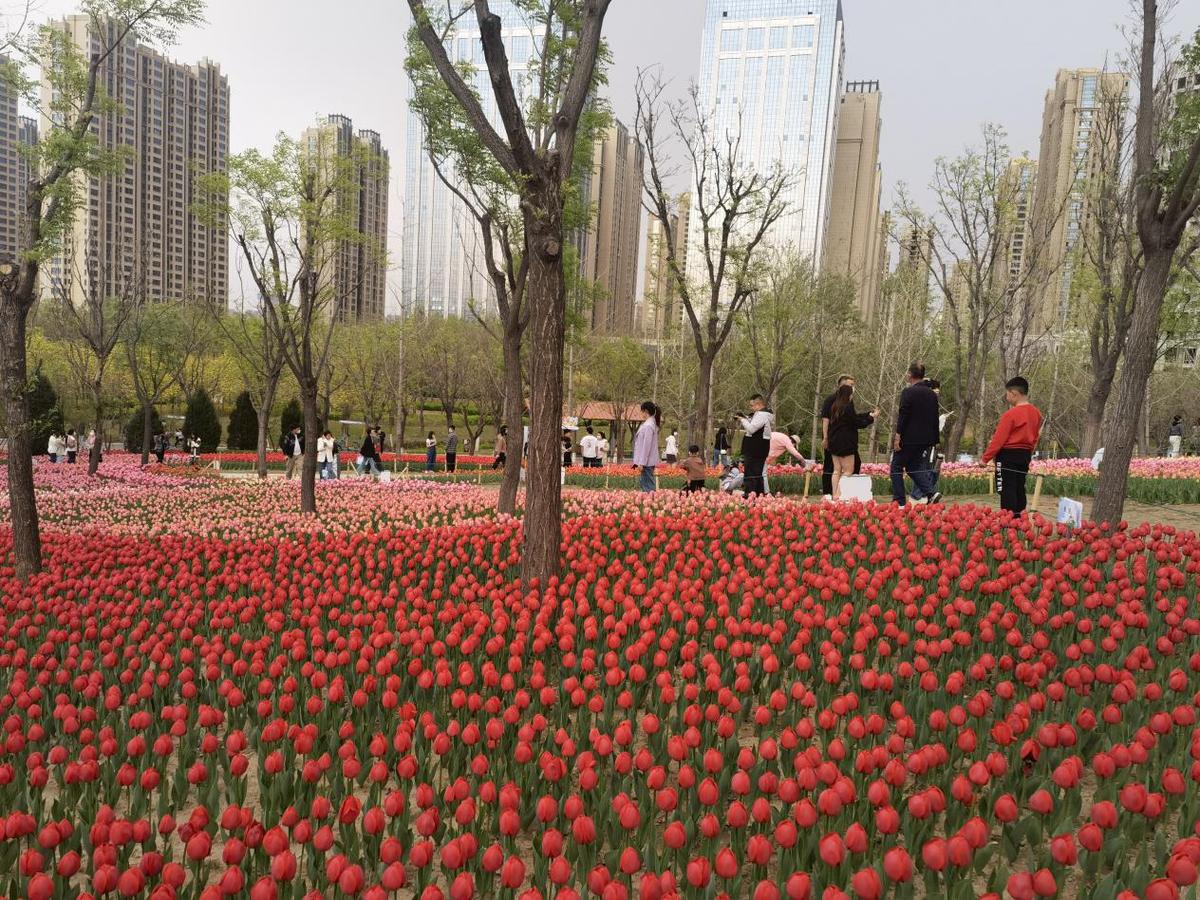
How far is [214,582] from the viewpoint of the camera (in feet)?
23.2

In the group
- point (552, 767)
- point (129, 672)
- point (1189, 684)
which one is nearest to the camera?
point (552, 767)

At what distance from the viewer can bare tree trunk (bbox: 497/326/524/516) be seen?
456 inches

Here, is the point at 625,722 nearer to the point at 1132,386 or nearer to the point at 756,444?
the point at 1132,386

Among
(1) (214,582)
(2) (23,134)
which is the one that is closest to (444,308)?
(2) (23,134)

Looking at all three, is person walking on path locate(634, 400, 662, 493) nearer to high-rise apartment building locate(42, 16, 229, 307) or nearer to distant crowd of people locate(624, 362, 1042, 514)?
distant crowd of people locate(624, 362, 1042, 514)

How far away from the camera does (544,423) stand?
659cm

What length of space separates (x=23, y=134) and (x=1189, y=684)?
24343 millimetres

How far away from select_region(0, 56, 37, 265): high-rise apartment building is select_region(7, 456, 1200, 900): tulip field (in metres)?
4.42

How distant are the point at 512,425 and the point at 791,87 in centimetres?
8538

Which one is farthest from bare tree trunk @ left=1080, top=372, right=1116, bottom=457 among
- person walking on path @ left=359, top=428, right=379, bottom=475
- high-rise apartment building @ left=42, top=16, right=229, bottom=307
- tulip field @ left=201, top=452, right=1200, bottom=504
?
high-rise apartment building @ left=42, top=16, right=229, bottom=307

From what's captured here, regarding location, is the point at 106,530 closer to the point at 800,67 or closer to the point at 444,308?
the point at 444,308

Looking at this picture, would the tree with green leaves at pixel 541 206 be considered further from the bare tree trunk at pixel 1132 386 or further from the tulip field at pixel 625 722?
the bare tree trunk at pixel 1132 386

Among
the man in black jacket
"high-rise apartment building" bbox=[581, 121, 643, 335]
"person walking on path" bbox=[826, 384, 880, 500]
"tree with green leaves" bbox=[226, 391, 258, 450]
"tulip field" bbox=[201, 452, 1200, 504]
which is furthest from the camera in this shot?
"high-rise apartment building" bbox=[581, 121, 643, 335]

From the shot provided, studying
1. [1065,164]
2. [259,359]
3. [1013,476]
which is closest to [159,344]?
[259,359]
